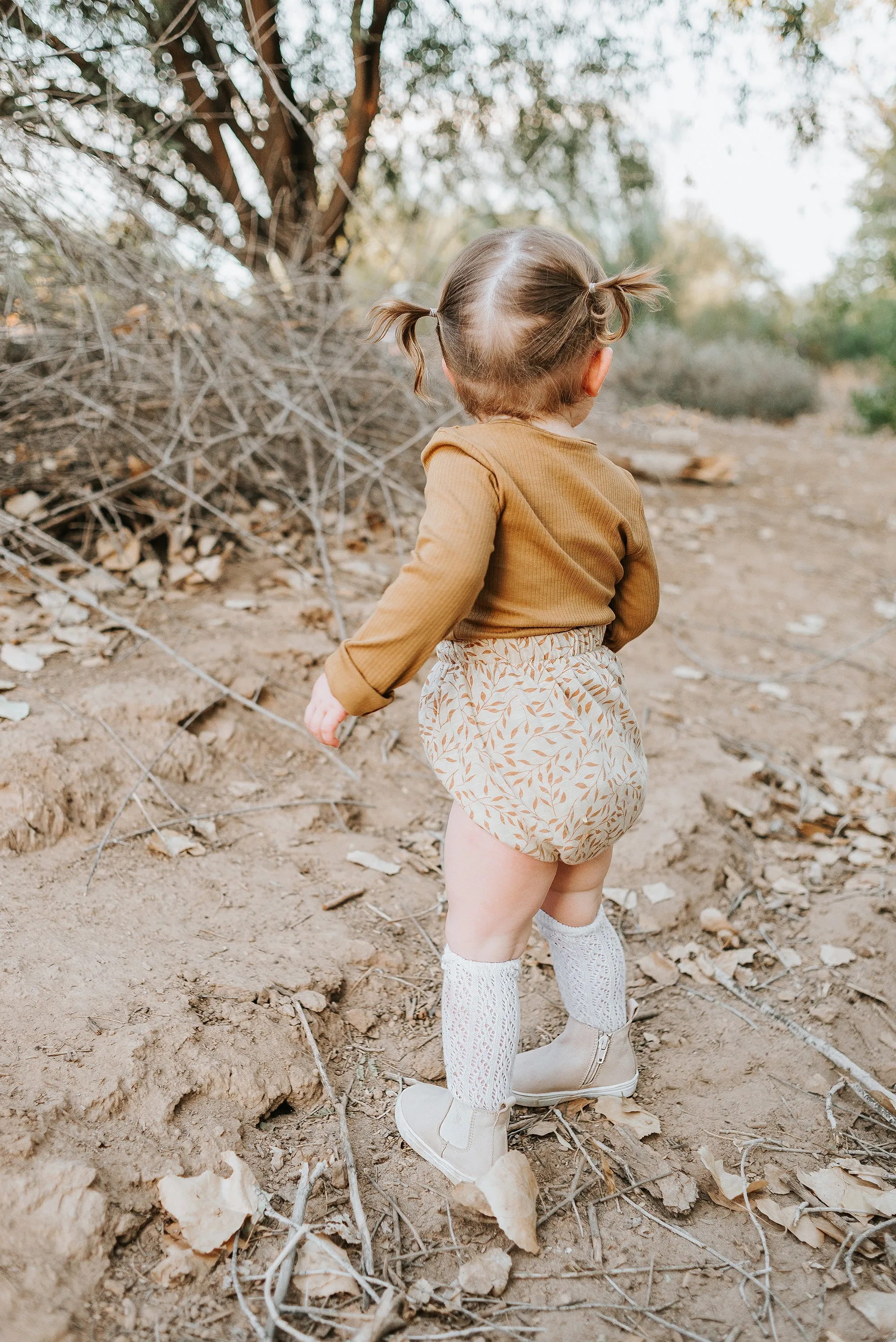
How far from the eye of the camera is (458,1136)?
4.85ft

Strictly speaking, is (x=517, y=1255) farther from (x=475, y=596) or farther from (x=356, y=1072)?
(x=475, y=596)

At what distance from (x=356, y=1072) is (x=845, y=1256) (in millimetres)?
819

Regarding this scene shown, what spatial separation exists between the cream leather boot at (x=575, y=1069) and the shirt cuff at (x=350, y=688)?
0.79 m

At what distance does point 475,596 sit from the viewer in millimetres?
1297

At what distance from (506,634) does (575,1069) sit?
830 mm

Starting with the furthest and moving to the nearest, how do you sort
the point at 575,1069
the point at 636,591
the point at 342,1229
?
the point at 575,1069 → the point at 636,591 → the point at 342,1229

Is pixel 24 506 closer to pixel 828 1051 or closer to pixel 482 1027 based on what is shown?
pixel 482 1027

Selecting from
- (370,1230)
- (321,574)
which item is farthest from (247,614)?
(370,1230)

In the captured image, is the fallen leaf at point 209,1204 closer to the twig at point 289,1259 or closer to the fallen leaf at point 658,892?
the twig at point 289,1259

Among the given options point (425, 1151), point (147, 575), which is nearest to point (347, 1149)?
point (425, 1151)

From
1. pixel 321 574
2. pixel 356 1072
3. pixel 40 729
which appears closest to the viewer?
pixel 356 1072

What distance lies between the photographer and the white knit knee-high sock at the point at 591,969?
1.65 metres

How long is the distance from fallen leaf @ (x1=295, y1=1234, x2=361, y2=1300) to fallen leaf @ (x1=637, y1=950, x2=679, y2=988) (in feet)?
3.26

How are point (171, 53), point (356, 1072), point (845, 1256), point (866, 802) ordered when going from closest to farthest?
point (845, 1256) < point (356, 1072) < point (866, 802) < point (171, 53)
